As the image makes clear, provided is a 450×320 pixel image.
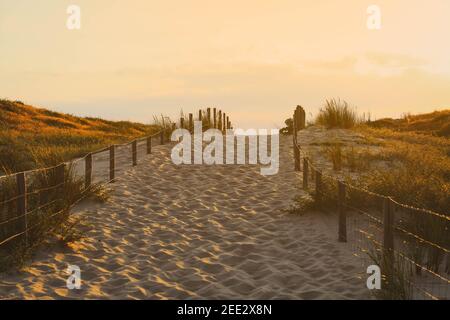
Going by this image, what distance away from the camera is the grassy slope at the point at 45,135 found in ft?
57.2

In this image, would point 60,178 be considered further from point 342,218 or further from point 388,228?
point 388,228

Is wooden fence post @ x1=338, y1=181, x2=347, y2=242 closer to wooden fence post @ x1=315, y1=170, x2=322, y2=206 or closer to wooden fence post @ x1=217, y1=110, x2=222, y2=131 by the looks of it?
wooden fence post @ x1=315, y1=170, x2=322, y2=206

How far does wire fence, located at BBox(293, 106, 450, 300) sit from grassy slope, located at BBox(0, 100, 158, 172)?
6621mm

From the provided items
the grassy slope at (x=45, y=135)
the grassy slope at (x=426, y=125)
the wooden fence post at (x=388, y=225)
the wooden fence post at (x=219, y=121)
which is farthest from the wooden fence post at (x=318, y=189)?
the wooden fence post at (x=219, y=121)

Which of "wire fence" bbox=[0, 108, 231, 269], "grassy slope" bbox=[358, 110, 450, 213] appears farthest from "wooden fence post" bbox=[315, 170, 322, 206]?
"wire fence" bbox=[0, 108, 231, 269]

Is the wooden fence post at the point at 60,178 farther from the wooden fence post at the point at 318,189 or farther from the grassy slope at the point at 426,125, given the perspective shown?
the grassy slope at the point at 426,125

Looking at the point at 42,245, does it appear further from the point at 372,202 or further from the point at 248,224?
the point at 372,202

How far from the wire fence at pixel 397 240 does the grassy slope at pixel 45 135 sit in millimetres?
6621

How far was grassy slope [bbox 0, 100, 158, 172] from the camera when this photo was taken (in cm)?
1742

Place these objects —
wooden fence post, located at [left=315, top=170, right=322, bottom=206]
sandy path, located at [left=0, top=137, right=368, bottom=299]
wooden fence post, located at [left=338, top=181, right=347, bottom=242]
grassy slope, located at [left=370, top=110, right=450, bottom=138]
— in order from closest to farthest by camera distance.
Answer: sandy path, located at [left=0, top=137, right=368, bottom=299]
wooden fence post, located at [left=338, top=181, right=347, bottom=242]
wooden fence post, located at [left=315, top=170, right=322, bottom=206]
grassy slope, located at [left=370, top=110, right=450, bottom=138]

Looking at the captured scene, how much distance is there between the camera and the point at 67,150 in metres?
20.2

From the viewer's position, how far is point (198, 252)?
9.28m
